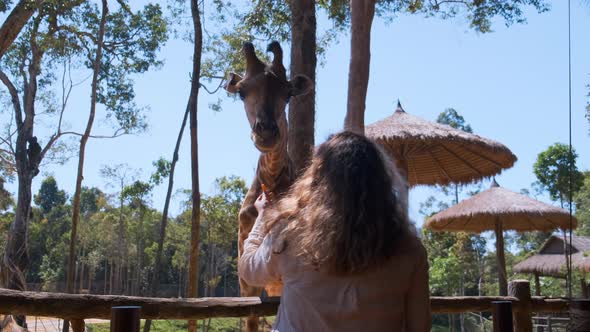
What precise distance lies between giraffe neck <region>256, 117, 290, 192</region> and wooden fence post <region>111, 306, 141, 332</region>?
1.12 metres

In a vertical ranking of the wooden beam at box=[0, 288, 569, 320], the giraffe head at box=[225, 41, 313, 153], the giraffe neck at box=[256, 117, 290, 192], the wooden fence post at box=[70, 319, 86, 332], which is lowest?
the wooden fence post at box=[70, 319, 86, 332]

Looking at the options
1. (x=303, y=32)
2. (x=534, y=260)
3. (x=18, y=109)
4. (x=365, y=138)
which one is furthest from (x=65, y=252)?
(x=365, y=138)

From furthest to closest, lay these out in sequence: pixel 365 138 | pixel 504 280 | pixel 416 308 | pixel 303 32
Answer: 1. pixel 504 280
2. pixel 303 32
3. pixel 365 138
4. pixel 416 308

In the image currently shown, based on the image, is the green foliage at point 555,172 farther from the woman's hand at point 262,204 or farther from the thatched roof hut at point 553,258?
the woman's hand at point 262,204

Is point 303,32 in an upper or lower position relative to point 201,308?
upper

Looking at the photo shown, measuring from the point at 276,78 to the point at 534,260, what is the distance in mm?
15435

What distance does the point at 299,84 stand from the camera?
290cm

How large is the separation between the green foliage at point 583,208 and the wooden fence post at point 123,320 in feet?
70.7

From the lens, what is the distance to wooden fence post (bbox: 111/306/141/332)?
167 cm

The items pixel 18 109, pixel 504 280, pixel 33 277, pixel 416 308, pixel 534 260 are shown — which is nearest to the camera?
pixel 416 308

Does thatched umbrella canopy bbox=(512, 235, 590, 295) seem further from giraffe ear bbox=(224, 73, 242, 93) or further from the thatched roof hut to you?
giraffe ear bbox=(224, 73, 242, 93)

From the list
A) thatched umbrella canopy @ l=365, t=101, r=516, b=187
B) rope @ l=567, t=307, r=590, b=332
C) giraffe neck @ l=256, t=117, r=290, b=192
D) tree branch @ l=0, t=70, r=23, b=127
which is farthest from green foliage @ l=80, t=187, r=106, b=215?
rope @ l=567, t=307, r=590, b=332

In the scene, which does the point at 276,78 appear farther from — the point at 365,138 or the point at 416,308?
the point at 416,308

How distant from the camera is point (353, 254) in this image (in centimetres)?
149
